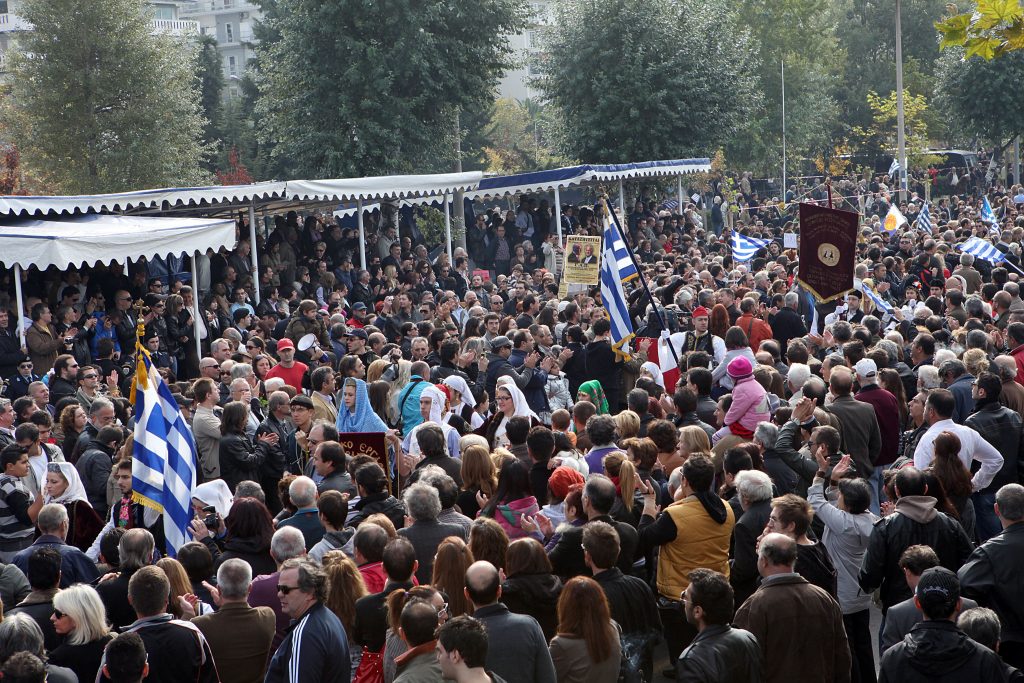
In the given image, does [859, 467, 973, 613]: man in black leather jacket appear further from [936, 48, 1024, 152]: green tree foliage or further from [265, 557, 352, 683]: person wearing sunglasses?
[936, 48, 1024, 152]: green tree foliage

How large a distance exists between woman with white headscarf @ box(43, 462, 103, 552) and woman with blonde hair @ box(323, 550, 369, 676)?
2.75 metres

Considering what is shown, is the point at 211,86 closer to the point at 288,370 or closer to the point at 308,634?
the point at 288,370

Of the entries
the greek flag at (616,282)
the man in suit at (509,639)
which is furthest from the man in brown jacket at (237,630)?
the greek flag at (616,282)

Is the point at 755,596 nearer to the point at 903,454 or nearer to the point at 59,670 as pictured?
the point at 59,670

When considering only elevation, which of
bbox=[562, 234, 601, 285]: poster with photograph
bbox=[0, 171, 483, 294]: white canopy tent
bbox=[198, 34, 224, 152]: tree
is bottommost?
bbox=[562, 234, 601, 285]: poster with photograph

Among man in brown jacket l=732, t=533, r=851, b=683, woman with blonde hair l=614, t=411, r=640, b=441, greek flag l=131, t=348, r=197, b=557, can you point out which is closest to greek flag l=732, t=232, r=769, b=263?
woman with blonde hair l=614, t=411, r=640, b=441

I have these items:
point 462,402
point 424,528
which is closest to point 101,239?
point 462,402

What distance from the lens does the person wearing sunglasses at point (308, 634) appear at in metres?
5.57

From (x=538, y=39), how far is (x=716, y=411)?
107 feet

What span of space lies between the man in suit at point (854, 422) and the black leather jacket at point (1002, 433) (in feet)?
2.29

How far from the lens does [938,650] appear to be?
5426 mm

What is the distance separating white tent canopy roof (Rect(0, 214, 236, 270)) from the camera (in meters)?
13.7

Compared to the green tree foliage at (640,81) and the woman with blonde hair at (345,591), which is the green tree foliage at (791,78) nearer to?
the green tree foliage at (640,81)

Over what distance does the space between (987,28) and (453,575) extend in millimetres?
3894
